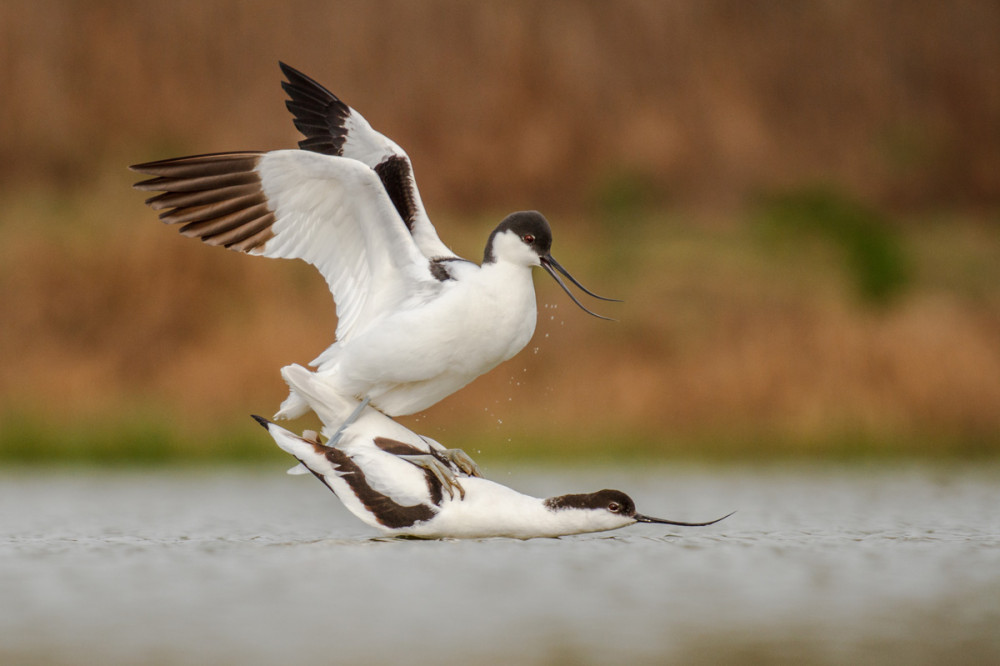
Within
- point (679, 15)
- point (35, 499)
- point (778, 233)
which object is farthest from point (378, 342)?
point (679, 15)

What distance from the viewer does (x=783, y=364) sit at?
11992 millimetres

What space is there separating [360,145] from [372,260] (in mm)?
1111

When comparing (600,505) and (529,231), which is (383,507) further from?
(529,231)

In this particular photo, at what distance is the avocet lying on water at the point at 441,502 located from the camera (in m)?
6.50

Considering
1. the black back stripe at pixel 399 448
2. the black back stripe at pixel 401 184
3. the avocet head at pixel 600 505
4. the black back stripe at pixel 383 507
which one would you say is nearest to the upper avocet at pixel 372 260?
the black back stripe at pixel 401 184

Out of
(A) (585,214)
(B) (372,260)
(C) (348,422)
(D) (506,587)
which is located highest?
(A) (585,214)

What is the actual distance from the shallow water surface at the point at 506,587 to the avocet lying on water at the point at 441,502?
0.09m

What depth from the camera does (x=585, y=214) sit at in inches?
632

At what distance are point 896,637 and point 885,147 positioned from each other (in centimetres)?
1319

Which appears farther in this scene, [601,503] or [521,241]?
[521,241]

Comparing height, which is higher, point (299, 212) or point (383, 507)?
point (299, 212)

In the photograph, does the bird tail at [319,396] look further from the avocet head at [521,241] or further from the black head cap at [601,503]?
the black head cap at [601,503]

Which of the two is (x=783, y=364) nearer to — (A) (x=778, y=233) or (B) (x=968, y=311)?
(B) (x=968, y=311)

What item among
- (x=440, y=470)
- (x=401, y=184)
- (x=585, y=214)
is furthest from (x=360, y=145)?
(x=585, y=214)
